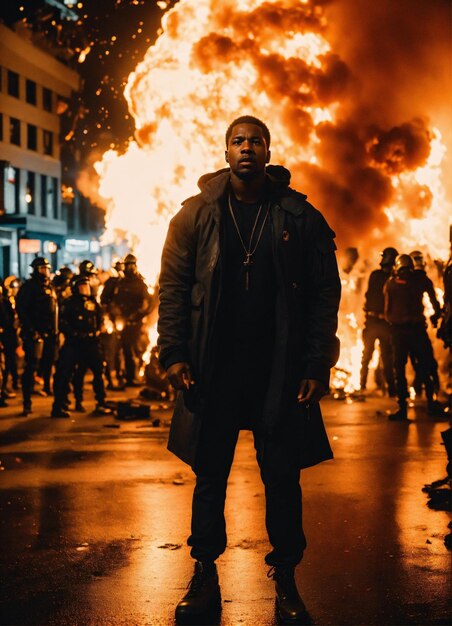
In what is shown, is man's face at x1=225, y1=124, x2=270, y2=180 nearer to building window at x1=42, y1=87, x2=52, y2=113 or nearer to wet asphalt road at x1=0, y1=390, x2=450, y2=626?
wet asphalt road at x1=0, y1=390, x2=450, y2=626

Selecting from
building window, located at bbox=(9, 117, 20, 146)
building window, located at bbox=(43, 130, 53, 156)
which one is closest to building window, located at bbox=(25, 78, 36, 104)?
building window, located at bbox=(9, 117, 20, 146)

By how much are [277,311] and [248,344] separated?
199mm

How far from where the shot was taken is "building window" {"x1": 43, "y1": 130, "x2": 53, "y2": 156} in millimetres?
60375

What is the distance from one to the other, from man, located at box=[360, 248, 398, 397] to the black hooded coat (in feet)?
33.4

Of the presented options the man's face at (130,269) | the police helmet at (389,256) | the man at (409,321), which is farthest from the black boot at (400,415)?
the man's face at (130,269)

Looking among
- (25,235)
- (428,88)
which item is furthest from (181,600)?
(25,235)

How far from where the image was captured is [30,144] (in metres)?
58.2

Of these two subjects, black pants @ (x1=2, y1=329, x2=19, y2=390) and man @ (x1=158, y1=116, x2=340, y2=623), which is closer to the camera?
man @ (x1=158, y1=116, x2=340, y2=623)

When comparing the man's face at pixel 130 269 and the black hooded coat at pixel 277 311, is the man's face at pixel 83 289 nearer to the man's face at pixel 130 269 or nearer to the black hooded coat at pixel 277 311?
the man's face at pixel 130 269

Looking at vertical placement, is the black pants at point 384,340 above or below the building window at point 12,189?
below

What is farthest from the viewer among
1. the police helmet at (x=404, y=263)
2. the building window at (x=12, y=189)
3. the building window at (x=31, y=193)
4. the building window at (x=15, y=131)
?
the building window at (x=31, y=193)

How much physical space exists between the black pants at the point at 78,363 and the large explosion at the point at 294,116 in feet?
18.5

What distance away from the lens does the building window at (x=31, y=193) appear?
57.0 m

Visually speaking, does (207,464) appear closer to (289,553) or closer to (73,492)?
(289,553)
